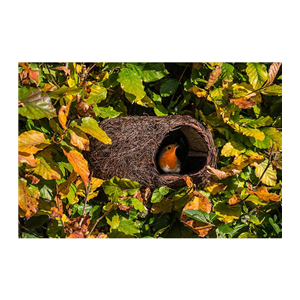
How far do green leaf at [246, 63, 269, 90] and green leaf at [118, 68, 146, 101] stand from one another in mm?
713

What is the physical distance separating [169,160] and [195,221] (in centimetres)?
71

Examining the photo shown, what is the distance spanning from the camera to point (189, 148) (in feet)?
8.41

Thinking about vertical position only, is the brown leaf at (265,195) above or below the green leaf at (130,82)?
below

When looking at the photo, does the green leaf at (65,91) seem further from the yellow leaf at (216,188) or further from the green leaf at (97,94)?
the yellow leaf at (216,188)

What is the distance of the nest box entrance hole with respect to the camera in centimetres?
227

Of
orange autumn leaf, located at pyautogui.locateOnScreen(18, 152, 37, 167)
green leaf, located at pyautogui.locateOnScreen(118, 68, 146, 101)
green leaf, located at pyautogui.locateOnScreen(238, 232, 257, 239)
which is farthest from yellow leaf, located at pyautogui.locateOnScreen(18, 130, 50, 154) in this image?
green leaf, located at pyautogui.locateOnScreen(238, 232, 257, 239)

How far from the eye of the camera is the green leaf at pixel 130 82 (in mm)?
1986

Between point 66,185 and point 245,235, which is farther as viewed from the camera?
point 245,235

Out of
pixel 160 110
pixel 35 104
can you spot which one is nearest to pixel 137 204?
pixel 160 110

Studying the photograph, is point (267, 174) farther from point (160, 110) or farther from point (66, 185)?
point (66, 185)

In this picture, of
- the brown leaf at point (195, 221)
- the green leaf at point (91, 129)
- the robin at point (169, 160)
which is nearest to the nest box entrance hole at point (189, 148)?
the robin at point (169, 160)

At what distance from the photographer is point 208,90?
2.20 metres

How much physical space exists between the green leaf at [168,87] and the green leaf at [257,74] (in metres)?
0.51
